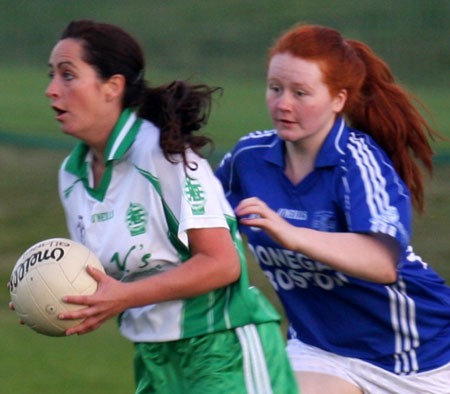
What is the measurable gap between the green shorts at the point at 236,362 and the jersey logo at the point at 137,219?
0.34 m

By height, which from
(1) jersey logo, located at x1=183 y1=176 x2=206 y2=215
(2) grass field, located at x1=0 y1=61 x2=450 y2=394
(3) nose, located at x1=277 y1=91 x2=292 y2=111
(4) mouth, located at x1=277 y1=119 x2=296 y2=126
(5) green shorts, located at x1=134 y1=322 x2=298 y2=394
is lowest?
(2) grass field, located at x1=0 y1=61 x2=450 y2=394

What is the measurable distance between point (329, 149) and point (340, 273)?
0.39 meters

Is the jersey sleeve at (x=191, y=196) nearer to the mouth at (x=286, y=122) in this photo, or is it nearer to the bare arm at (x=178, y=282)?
the bare arm at (x=178, y=282)

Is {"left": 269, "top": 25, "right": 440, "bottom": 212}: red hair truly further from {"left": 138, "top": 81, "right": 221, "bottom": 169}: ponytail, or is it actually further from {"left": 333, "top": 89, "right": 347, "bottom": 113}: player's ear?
{"left": 138, "top": 81, "right": 221, "bottom": 169}: ponytail

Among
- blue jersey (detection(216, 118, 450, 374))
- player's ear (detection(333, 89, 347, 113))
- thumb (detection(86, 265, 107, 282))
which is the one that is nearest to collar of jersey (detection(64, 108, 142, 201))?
thumb (detection(86, 265, 107, 282))

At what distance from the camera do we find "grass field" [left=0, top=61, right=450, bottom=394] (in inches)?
223

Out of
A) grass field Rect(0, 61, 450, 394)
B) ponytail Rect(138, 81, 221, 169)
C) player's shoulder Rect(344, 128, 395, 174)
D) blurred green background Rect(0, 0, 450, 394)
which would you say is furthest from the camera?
blurred green background Rect(0, 0, 450, 394)

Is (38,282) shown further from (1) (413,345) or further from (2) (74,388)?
(2) (74,388)

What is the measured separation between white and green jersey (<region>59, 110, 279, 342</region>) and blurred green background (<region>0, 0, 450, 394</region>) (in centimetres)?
292

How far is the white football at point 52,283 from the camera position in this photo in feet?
10.2

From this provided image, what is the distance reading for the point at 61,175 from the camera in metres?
3.48

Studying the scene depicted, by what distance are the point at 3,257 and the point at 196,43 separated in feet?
15.5

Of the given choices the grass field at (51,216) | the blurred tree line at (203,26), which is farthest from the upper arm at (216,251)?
the blurred tree line at (203,26)

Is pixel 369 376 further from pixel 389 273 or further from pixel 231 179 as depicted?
pixel 231 179
